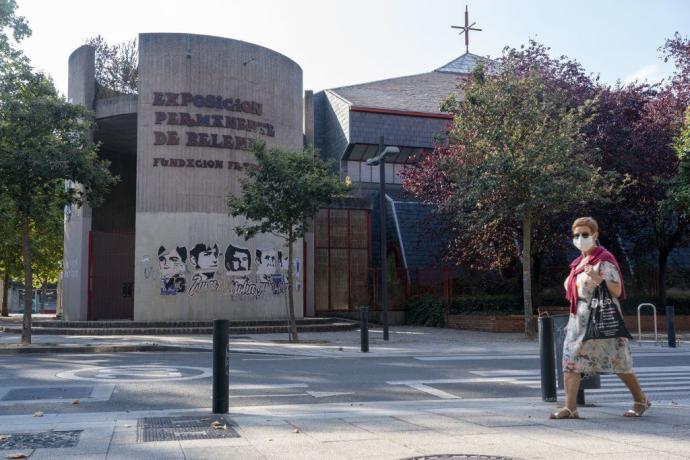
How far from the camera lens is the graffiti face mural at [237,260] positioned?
24.5m

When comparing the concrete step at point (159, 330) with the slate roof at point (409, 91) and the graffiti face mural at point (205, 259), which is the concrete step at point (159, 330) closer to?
the graffiti face mural at point (205, 259)

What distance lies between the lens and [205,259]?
24.2 metres

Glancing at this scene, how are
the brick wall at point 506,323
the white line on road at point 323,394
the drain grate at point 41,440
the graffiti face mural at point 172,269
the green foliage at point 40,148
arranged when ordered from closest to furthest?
the drain grate at point 41,440 < the white line on road at point 323,394 < the green foliage at point 40,148 < the graffiti face mural at point 172,269 < the brick wall at point 506,323

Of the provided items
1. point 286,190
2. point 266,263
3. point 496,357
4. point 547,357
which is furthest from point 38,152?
point 547,357

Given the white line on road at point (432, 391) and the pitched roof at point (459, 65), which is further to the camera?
the pitched roof at point (459, 65)

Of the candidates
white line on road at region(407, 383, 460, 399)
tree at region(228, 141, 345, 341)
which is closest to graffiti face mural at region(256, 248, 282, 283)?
tree at region(228, 141, 345, 341)

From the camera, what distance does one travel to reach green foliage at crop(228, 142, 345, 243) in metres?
18.5

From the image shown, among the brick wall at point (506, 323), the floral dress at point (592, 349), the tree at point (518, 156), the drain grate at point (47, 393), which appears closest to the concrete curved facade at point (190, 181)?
the brick wall at point (506, 323)

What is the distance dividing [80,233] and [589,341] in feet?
71.8

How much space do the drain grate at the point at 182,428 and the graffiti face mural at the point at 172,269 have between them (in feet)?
56.1

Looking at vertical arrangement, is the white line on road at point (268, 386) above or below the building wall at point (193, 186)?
below

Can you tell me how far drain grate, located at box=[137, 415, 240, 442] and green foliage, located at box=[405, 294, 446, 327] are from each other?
20.9 m

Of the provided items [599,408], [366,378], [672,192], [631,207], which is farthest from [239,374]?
[631,207]

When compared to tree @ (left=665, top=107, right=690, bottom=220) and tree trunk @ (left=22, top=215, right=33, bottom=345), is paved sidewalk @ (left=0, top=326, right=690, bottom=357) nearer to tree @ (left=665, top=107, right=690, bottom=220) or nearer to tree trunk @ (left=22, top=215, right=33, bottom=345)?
tree trunk @ (left=22, top=215, right=33, bottom=345)
